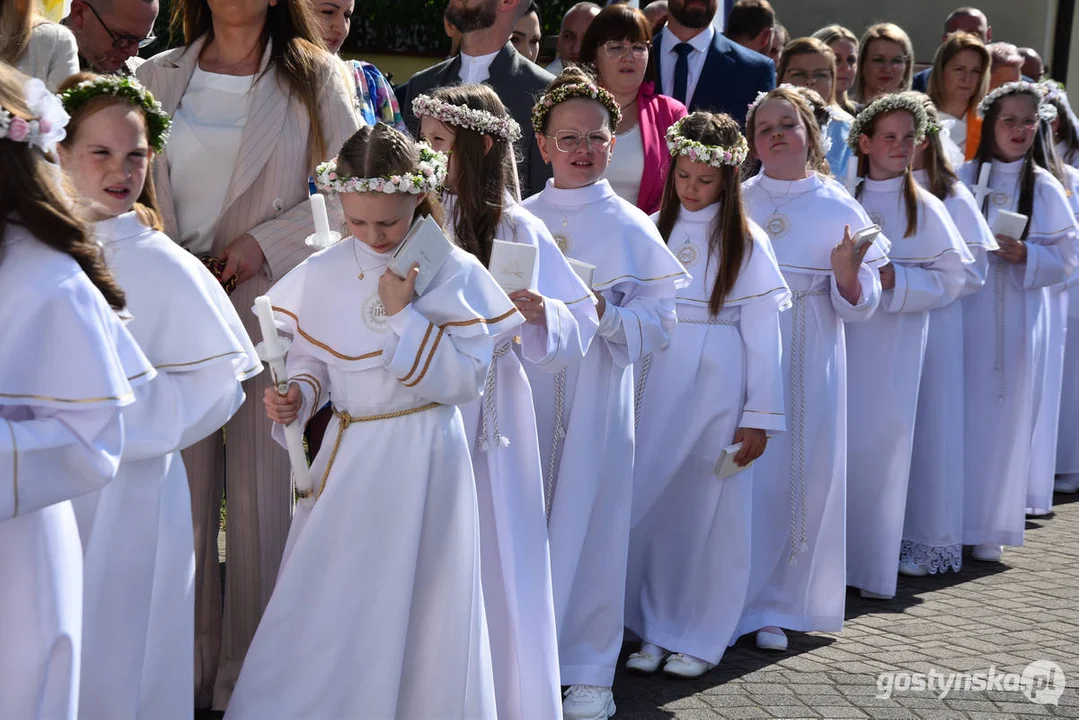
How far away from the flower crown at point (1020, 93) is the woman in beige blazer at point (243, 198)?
456 cm

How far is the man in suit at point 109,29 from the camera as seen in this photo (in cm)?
533

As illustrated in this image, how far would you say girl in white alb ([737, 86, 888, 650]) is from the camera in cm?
638

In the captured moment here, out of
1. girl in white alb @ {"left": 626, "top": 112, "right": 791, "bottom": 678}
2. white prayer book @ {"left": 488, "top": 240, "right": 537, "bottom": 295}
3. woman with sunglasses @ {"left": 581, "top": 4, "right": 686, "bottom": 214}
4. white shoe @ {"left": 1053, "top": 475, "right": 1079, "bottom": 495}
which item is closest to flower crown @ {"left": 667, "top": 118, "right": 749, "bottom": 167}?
girl in white alb @ {"left": 626, "top": 112, "right": 791, "bottom": 678}

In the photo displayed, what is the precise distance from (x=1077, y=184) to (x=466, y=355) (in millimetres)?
6268

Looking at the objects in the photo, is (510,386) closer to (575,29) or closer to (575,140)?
(575,140)

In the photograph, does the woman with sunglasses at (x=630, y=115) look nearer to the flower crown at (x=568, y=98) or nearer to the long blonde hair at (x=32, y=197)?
the flower crown at (x=568, y=98)

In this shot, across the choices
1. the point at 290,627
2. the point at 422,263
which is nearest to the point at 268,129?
the point at 422,263

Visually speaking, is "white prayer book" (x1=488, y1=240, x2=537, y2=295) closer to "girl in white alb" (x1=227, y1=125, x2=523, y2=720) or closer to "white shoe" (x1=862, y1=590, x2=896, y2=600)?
"girl in white alb" (x1=227, y1=125, x2=523, y2=720)

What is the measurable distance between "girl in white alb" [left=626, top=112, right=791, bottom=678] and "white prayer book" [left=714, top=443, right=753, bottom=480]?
0.09ft

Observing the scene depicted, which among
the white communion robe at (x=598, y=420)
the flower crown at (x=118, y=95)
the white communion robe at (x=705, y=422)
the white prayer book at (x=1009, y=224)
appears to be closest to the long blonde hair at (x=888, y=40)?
the white prayer book at (x=1009, y=224)

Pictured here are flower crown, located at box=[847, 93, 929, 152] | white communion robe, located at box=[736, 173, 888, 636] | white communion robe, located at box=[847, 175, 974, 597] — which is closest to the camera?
white communion robe, located at box=[736, 173, 888, 636]

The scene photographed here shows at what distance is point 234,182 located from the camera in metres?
4.83

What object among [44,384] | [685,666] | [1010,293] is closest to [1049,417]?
[1010,293]

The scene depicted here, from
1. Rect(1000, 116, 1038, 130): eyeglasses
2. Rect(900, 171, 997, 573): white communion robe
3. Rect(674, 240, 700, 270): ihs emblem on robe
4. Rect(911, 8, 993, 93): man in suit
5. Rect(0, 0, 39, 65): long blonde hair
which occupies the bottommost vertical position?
Rect(900, 171, 997, 573): white communion robe
